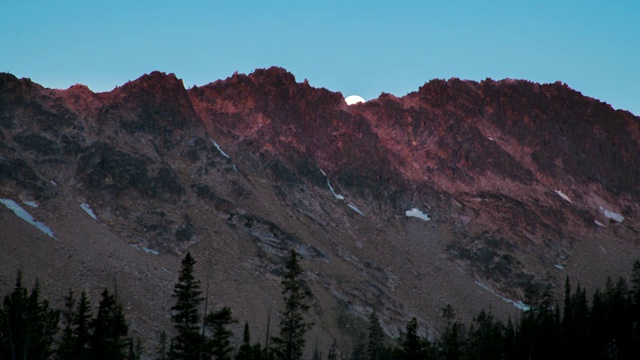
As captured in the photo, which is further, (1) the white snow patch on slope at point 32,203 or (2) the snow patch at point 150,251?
(2) the snow patch at point 150,251

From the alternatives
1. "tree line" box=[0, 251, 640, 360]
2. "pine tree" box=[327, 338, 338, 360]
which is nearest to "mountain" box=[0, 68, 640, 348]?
"pine tree" box=[327, 338, 338, 360]

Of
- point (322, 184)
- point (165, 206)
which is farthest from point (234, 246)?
point (322, 184)

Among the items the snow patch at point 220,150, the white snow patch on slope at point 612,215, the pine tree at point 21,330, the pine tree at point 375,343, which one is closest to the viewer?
the pine tree at point 21,330

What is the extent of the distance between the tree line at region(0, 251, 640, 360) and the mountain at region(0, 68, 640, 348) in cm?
828

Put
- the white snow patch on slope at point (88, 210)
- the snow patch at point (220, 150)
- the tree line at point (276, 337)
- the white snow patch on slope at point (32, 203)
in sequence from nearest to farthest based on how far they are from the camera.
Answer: the tree line at point (276, 337), the white snow patch on slope at point (32, 203), the white snow patch on slope at point (88, 210), the snow patch at point (220, 150)

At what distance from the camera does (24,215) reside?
344ft

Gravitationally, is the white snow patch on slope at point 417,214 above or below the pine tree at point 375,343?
above

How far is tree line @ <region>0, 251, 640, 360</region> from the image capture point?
50719mm

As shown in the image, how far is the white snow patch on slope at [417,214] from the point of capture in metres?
159

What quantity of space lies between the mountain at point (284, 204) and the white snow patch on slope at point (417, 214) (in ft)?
3.15

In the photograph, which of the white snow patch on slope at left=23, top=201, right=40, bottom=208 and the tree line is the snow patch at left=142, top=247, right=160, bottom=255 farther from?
the tree line

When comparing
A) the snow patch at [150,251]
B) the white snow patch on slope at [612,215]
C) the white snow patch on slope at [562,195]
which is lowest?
the snow patch at [150,251]

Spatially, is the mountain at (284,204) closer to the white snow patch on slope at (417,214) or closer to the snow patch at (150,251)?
the snow patch at (150,251)

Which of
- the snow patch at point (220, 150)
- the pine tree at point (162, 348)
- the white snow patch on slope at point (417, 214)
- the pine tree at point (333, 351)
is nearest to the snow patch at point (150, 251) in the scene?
the pine tree at point (162, 348)
